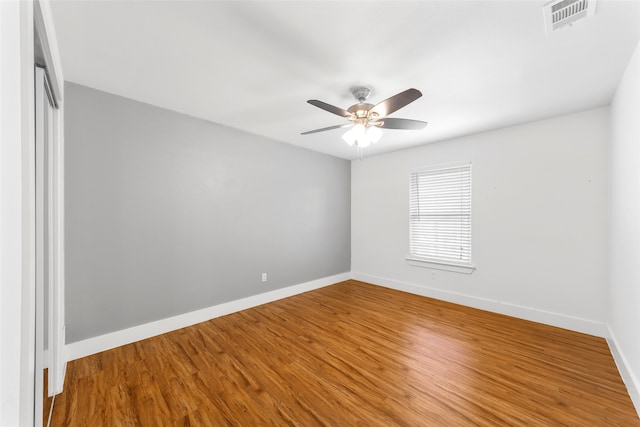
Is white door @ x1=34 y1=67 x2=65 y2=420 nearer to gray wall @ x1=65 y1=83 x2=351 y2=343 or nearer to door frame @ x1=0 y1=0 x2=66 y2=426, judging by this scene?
gray wall @ x1=65 y1=83 x2=351 y2=343

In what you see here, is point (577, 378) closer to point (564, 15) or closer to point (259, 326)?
point (564, 15)

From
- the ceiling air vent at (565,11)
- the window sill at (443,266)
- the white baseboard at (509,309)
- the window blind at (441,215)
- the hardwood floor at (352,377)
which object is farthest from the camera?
the window blind at (441,215)

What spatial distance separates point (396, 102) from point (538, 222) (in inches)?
103

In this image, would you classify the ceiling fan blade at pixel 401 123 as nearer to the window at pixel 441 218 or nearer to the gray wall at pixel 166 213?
the window at pixel 441 218

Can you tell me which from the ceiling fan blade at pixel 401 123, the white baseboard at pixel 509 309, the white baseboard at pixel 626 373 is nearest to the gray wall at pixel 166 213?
the white baseboard at pixel 509 309

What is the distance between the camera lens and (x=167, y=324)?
282cm

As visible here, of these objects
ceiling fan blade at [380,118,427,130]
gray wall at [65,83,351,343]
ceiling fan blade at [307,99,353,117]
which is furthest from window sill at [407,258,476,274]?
ceiling fan blade at [307,99,353,117]

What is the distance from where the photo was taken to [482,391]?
187 cm

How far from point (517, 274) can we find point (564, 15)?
2860mm

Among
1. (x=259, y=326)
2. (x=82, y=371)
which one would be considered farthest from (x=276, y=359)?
(x=82, y=371)

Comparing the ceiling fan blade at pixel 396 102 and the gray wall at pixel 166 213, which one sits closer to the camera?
the ceiling fan blade at pixel 396 102

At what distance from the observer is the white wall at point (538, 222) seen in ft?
9.05

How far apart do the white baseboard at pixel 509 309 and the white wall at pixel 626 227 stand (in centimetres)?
26
